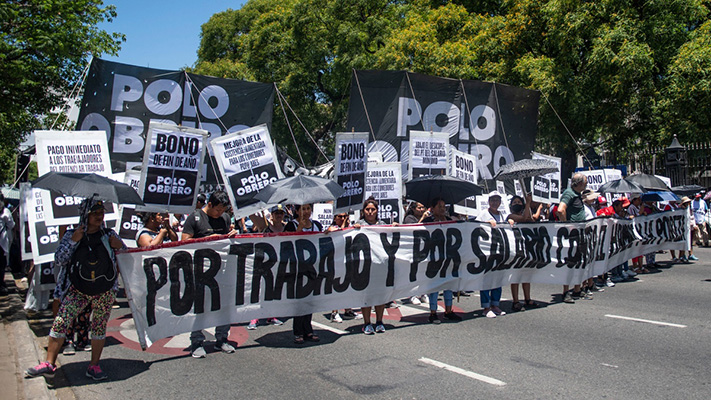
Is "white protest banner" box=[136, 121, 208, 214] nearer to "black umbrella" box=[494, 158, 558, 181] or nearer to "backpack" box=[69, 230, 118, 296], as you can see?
"backpack" box=[69, 230, 118, 296]

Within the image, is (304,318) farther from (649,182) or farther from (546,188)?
(649,182)

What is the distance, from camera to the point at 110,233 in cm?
606

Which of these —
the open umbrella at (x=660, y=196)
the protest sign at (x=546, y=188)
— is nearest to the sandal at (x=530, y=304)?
the protest sign at (x=546, y=188)

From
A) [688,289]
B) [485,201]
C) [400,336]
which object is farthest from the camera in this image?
[485,201]

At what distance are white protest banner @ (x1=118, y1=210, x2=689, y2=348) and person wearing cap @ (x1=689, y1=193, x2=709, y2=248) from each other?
32.5 feet

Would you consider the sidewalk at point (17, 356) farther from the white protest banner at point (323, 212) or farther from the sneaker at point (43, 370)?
the white protest banner at point (323, 212)

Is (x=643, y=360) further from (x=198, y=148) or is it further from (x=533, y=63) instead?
(x=533, y=63)

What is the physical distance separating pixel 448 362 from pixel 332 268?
1.94 m

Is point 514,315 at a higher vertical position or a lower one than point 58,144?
lower

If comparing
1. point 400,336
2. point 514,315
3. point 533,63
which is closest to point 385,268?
point 400,336

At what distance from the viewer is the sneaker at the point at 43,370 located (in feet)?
18.5

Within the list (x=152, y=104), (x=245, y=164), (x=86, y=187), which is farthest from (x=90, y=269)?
(x=152, y=104)

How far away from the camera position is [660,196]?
14992mm

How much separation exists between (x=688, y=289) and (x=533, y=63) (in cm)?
1338
